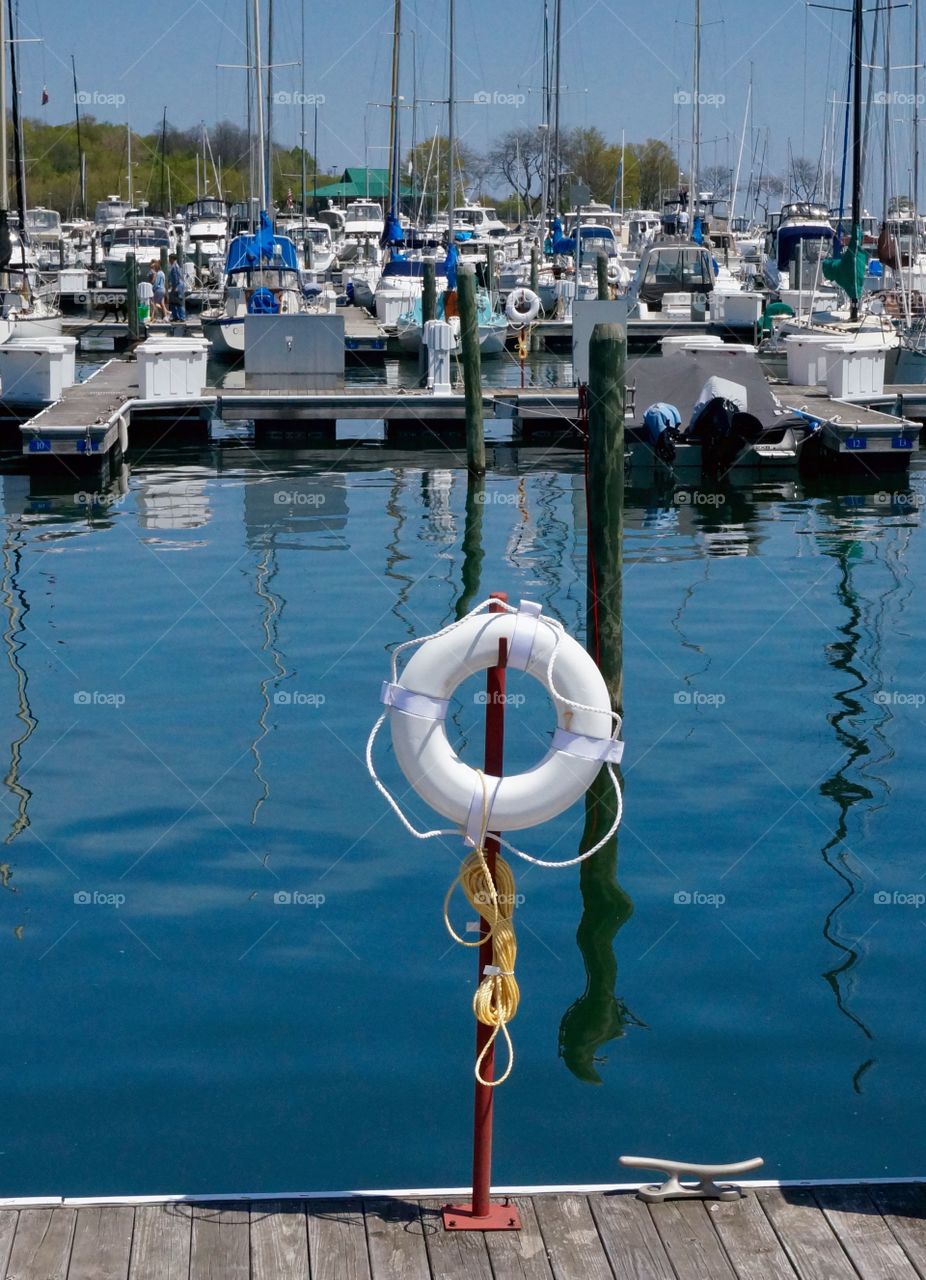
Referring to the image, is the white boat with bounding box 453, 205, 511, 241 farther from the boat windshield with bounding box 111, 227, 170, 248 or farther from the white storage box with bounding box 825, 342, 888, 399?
the white storage box with bounding box 825, 342, 888, 399

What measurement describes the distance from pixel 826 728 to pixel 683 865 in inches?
105

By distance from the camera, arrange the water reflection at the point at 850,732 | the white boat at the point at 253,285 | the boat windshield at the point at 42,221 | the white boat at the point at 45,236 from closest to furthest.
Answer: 1. the water reflection at the point at 850,732
2. the white boat at the point at 253,285
3. the white boat at the point at 45,236
4. the boat windshield at the point at 42,221

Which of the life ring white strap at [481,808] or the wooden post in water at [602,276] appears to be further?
the wooden post in water at [602,276]

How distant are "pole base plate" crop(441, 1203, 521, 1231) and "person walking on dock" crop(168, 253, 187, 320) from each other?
1418 inches

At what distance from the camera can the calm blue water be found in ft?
20.5

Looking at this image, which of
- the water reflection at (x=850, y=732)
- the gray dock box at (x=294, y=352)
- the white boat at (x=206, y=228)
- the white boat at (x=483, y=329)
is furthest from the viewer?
the white boat at (x=206, y=228)

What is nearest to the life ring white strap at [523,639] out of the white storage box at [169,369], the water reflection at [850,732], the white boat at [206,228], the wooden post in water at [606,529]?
the water reflection at [850,732]

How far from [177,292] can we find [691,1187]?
37.8m

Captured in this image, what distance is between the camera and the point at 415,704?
4871 millimetres

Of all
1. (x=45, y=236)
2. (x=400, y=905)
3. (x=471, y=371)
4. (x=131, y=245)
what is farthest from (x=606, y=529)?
(x=45, y=236)

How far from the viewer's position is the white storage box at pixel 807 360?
23.8m

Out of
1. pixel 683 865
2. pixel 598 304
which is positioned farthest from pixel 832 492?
pixel 683 865

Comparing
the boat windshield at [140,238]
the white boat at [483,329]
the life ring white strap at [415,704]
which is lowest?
the life ring white strap at [415,704]

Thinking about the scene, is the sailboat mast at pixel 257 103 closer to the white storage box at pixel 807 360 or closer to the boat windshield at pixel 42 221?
the white storage box at pixel 807 360
